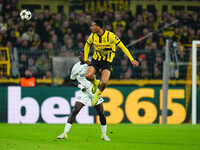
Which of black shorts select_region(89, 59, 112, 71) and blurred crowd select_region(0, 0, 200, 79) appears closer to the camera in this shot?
black shorts select_region(89, 59, 112, 71)

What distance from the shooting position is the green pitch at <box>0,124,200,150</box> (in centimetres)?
934

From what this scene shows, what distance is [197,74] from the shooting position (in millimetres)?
17562

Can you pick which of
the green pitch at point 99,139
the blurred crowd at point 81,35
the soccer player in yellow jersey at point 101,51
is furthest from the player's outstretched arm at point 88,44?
the blurred crowd at point 81,35

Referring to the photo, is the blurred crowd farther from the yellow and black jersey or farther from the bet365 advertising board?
the yellow and black jersey

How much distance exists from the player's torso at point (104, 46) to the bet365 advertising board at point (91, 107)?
663 centimetres

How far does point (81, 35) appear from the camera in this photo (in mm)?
21109

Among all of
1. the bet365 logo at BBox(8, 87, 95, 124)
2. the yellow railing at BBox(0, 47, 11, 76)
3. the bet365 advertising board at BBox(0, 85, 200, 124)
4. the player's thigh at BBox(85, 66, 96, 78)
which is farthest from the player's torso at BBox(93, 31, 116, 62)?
the yellow railing at BBox(0, 47, 11, 76)

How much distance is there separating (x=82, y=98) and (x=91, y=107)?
6341 millimetres

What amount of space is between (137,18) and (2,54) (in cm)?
820

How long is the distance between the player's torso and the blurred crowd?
648cm

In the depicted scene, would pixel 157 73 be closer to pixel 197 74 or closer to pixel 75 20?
pixel 197 74

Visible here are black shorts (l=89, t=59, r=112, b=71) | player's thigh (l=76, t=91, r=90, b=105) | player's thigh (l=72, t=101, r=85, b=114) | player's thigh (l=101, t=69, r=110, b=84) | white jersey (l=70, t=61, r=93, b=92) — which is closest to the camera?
player's thigh (l=101, t=69, r=110, b=84)

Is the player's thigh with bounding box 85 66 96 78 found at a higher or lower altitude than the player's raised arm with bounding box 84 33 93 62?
lower

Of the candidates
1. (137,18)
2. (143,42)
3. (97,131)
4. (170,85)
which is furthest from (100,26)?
(137,18)
